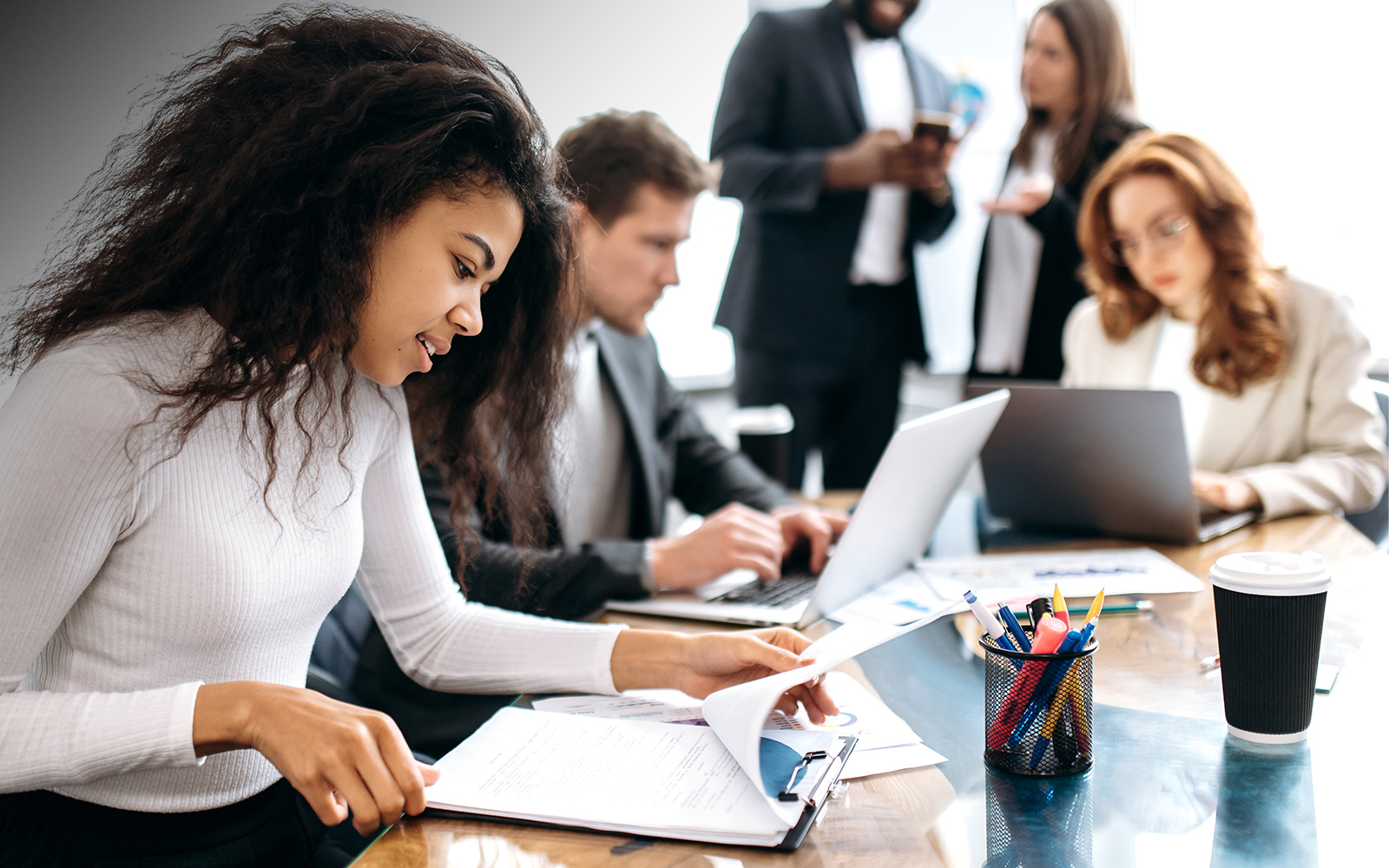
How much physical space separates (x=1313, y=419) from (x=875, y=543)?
982 mm

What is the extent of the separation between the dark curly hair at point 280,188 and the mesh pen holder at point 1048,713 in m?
0.60

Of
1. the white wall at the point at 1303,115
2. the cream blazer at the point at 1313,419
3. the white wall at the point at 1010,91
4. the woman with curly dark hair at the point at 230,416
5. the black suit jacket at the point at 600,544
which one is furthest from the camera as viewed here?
the white wall at the point at 1303,115

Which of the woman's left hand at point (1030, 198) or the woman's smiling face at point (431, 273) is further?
the woman's left hand at point (1030, 198)

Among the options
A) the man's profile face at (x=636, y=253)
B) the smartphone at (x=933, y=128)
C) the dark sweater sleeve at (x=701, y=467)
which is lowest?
the dark sweater sleeve at (x=701, y=467)

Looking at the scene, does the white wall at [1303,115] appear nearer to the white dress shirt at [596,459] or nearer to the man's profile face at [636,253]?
the man's profile face at [636,253]

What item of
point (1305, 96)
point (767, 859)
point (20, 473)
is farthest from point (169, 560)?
point (1305, 96)

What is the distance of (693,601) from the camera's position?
4.04ft

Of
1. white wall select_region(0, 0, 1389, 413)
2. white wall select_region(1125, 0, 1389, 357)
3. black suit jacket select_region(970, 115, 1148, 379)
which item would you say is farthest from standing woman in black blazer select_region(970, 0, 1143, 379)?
white wall select_region(1125, 0, 1389, 357)

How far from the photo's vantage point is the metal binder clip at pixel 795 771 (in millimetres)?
701

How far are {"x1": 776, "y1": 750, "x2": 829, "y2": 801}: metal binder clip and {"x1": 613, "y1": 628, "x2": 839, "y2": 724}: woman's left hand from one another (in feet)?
0.27

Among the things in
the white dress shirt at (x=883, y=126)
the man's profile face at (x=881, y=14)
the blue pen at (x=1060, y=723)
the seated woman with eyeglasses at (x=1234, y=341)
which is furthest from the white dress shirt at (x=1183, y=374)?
the blue pen at (x=1060, y=723)

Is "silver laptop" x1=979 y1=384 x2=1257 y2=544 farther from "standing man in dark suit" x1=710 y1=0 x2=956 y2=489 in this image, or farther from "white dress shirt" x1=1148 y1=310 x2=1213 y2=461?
"standing man in dark suit" x1=710 y1=0 x2=956 y2=489

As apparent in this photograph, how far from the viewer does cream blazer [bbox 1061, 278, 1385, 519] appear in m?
1.62

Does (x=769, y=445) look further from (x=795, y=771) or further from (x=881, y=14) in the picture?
(x=795, y=771)
